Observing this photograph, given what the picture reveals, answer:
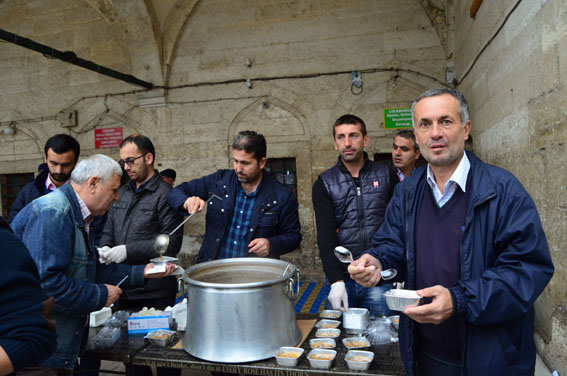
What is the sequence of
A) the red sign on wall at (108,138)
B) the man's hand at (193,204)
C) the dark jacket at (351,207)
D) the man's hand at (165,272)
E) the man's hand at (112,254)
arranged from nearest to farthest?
the man's hand at (165,272) < the man's hand at (112,254) < the man's hand at (193,204) < the dark jacket at (351,207) < the red sign on wall at (108,138)

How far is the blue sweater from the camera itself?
108 cm

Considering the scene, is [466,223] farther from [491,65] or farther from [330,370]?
[491,65]

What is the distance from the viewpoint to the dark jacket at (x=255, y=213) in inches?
116

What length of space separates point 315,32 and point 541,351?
6145 millimetres

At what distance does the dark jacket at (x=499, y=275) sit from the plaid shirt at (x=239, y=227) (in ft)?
5.58

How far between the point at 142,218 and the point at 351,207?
1.56m

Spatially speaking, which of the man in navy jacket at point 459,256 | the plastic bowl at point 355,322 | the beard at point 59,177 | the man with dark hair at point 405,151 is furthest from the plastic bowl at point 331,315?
the beard at point 59,177

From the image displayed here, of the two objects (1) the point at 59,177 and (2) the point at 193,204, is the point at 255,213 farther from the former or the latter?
(1) the point at 59,177

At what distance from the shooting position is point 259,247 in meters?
2.71

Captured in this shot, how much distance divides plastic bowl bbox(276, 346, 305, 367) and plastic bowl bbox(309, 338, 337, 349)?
0.15 meters

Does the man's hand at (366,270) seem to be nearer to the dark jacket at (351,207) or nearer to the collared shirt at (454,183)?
the collared shirt at (454,183)

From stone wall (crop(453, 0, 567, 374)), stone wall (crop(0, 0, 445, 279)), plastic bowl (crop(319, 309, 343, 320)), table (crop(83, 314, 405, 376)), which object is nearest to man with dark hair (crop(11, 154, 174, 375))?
table (crop(83, 314, 405, 376))

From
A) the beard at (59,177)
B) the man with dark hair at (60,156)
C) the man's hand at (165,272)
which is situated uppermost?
the man with dark hair at (60,156)

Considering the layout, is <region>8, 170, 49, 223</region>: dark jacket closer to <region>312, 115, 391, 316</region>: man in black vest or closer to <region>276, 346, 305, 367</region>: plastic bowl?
<region>312, 115, 391, 316</region>: man in black vest
